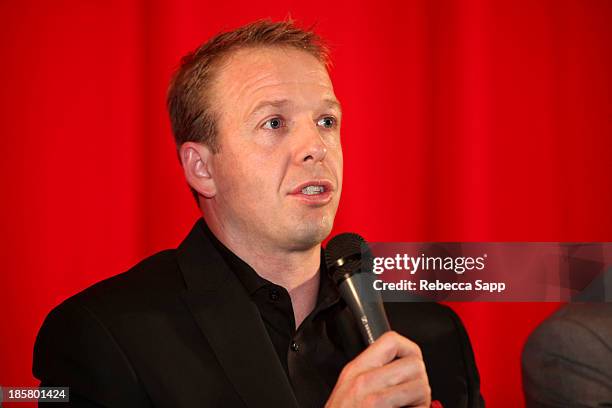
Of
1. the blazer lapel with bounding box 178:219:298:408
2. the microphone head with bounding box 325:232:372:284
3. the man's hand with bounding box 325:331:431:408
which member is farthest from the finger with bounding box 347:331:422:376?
the blazer lapel with bounding box 178:219:298:408

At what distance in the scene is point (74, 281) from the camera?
1608 mm

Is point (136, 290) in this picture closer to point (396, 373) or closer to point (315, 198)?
point (315, 198)

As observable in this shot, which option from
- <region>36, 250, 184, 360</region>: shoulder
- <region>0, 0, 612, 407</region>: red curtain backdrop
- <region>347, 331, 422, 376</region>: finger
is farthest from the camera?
<region>0, 0, 612, 407</region>: red curtain backdrop

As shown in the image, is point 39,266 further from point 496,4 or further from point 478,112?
point 496,4

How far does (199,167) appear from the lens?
142 cm

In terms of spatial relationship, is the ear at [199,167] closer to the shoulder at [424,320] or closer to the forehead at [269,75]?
the forehead at [269,75]

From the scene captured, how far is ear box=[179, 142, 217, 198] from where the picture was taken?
140 cm

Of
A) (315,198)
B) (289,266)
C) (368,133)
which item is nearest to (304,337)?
(289,266)

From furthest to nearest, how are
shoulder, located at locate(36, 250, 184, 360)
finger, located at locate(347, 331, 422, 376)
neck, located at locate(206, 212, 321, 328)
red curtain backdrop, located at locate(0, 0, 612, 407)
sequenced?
red curtain backdrop, located at locate(0, 0, 612, 407) < neck, located at locate(206, 212, 321, 328) < shoulder, located at locate(36, 250, 184, 360) < finger, located at locate(347, 331, 422, 376)

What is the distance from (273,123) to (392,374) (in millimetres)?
527

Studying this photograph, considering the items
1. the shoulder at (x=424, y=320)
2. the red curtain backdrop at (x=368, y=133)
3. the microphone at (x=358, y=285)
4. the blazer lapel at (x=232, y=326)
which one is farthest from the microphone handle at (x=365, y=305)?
the red curtain backdrop at (x=368, y=133)

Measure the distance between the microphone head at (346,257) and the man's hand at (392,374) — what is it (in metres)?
0.11

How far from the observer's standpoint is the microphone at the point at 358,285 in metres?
1.00

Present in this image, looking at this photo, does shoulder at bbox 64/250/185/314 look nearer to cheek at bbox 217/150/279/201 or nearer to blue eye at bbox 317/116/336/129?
cheek at bbox 217/150/279/201
